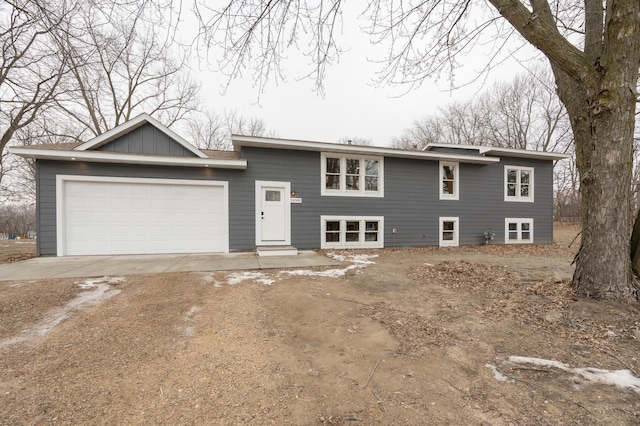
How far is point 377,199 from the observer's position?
375 inches

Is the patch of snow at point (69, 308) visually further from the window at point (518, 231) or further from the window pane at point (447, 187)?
the window at point (518, 231)

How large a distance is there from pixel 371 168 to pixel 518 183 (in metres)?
6.92

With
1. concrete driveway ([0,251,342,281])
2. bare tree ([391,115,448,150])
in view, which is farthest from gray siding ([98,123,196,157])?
bare tree ([391,115,448,150])

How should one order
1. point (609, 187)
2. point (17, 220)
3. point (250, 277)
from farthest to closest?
point (17, 220), point (250, 277), point (609, 187)

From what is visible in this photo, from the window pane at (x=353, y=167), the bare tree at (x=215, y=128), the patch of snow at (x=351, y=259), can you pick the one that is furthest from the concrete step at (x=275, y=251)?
the bare tree at (x=215, y=128)

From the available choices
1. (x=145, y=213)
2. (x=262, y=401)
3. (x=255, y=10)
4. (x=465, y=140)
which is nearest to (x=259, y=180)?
(x=145, y=213)

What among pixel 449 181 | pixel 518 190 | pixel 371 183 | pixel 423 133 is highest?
pixel 423 133

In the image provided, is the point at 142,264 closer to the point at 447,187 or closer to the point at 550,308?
the point at 550,308

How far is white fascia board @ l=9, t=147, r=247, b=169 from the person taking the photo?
268 inches

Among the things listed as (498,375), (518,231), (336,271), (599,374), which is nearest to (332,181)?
(336,271)

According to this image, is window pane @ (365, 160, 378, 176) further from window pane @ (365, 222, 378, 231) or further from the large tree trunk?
the large tree trunk

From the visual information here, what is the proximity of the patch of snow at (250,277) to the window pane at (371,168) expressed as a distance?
5.81 meters

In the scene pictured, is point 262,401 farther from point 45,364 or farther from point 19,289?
point 19,289

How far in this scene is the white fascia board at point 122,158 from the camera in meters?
6.81
